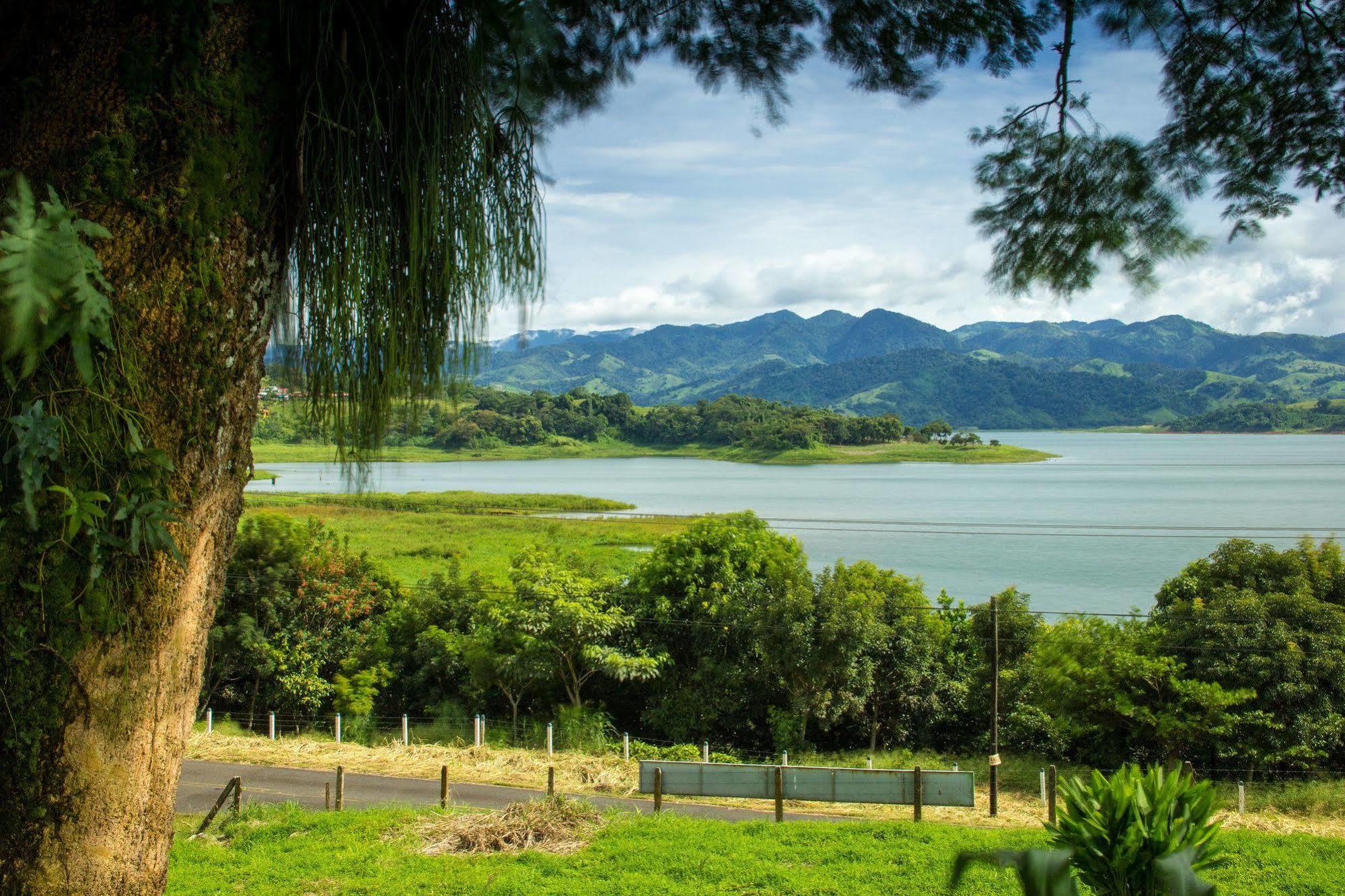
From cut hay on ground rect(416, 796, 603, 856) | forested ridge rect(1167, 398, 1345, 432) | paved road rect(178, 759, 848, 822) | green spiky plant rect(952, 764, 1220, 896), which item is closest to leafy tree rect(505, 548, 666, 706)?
paved road rect(178, 759, 848, 822)

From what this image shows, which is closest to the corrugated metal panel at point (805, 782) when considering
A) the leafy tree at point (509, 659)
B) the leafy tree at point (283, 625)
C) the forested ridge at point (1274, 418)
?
the leafy tree at point (509, 659)

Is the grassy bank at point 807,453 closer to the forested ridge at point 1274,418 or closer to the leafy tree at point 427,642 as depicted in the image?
the leafy tree at point 427,642

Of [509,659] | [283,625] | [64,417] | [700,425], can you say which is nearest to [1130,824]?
[64,417]

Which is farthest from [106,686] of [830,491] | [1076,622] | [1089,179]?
[830,491]

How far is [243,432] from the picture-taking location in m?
1.00

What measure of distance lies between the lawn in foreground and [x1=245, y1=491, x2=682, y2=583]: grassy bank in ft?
63.8

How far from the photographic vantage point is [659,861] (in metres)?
5.70

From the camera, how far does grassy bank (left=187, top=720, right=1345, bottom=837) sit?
1156cm

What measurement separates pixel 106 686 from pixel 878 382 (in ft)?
535

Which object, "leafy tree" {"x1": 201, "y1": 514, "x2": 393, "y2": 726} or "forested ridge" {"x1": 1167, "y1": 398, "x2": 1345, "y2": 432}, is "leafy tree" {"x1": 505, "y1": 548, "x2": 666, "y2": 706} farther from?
"forested ridge" {"x1": 1167, "y1": 398, "x2": 1345, "y2": 432}

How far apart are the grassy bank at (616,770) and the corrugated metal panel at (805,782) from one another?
0.70m

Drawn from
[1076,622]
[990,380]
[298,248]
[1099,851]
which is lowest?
[1076,622]

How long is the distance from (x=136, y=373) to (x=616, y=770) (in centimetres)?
1377

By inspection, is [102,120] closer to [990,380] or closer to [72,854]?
[72,854]
